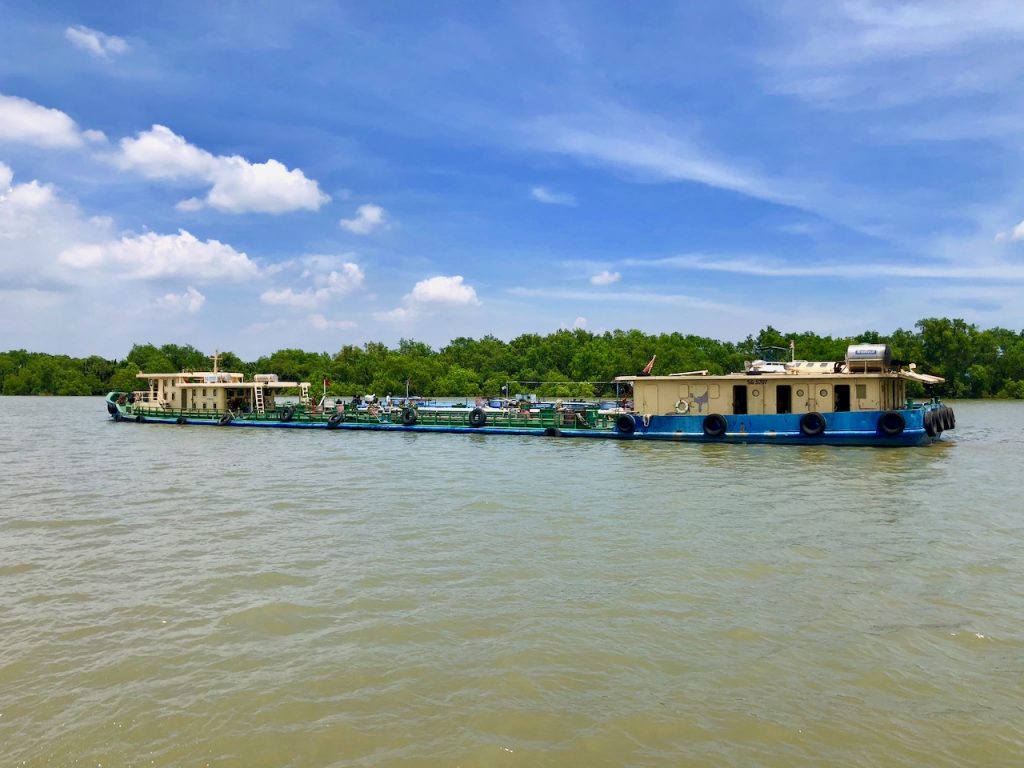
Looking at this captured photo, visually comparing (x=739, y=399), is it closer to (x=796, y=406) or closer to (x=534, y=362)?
(x=796, y=406)

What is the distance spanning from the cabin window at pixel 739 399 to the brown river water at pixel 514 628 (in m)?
12.0

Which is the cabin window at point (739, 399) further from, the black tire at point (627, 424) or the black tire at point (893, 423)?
the black tire at point (893, 423)

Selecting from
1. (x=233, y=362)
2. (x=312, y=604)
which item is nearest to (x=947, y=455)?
(x=312, y=604)

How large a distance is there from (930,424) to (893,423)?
244 centimetres

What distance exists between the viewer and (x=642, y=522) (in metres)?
13.5

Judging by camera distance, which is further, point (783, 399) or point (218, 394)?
point (218, 394)

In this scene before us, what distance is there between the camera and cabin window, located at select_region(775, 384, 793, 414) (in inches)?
1115

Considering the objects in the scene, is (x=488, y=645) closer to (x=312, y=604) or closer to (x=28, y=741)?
(x=312, y=604)

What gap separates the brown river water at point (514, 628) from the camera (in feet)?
18.4

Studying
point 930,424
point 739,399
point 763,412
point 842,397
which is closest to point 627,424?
point 739,399

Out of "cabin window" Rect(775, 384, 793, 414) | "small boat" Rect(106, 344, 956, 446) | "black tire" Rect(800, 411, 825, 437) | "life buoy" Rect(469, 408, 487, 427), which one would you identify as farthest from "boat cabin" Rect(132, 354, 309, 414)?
"black tire" Rect(800, 411, 825, 437)

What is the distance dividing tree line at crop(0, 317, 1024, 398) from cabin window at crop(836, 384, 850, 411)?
4597 centimetres

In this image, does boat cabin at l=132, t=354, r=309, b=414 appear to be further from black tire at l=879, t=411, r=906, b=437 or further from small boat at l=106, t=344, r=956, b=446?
→ black tire at l=879, t=411, r=906, b=437

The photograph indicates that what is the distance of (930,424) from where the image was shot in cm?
2741
